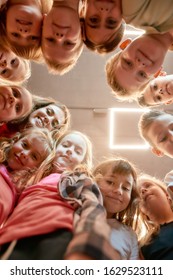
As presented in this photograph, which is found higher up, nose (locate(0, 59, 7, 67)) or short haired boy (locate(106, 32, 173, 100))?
short haired boy (locate(106, 32, 173, 100))

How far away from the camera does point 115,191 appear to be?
1.06 metres

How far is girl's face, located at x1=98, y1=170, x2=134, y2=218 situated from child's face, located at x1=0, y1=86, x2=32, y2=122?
0.46 m

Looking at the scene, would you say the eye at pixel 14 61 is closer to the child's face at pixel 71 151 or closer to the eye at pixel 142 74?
the child's face at pixel 71 151

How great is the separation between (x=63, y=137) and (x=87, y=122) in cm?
65

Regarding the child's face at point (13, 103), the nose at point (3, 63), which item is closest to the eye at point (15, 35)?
the nose at point (3, 63)

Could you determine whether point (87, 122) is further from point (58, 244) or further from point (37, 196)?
point (58, 244)

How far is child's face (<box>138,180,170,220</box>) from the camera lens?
46.7 inches

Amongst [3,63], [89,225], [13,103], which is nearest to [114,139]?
[13,103]

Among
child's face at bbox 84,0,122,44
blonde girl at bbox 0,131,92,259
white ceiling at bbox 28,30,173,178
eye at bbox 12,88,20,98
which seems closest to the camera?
blonde girl at bbox 0,131,92,259

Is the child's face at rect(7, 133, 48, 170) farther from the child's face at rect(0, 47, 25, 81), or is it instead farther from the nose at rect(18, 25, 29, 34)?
the nose at rect(18, 25, 29, 34)

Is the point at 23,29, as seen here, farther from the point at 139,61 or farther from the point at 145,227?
the point at 145,227

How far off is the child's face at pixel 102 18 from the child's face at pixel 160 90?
0.39 m

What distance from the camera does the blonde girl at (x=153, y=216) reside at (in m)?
1.06

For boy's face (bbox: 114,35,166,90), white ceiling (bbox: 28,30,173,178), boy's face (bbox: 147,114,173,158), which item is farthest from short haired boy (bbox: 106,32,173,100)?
white ceiling (bbox: 28,30,173,178)
